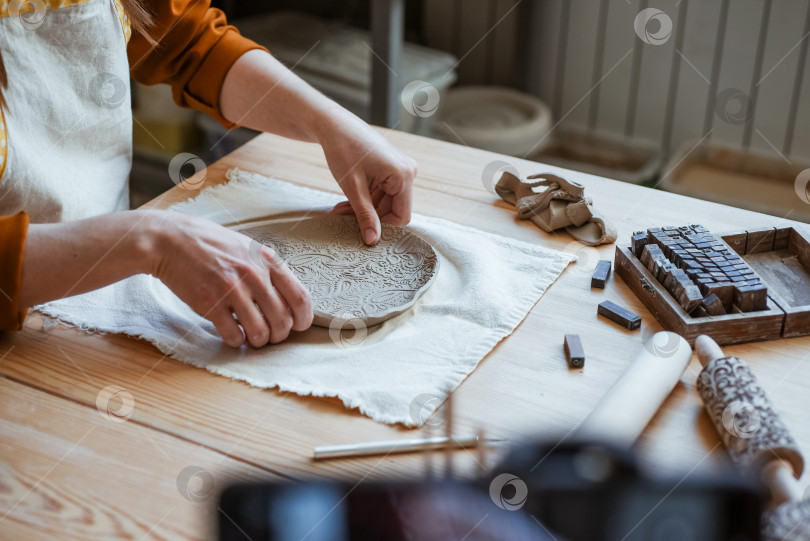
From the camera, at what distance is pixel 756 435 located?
707mm

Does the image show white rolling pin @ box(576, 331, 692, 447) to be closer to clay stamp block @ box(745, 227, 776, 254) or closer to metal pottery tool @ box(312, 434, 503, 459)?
metal pottery tool @ box(312, 434, 503, 459)

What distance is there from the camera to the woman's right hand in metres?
0.85

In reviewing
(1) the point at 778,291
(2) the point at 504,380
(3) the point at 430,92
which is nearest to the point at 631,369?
(2) the point at 504,380

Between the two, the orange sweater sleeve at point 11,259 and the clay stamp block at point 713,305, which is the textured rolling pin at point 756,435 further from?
the orange sweater sleeve at point 11,259

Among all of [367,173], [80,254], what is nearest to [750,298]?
[367,173]

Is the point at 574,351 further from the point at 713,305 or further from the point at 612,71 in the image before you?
the point at 612,71

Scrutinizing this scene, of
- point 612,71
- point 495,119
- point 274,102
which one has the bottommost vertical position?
point 495,119

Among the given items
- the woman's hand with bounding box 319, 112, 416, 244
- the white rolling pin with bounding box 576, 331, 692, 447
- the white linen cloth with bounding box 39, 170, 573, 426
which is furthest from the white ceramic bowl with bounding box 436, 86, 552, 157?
the white rolling pin with bounding box 576, 331, 692, 447

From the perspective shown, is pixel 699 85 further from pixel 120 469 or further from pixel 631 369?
pixel 120 469

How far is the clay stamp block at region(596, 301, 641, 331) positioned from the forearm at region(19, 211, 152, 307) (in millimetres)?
544

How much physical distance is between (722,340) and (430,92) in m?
2.01

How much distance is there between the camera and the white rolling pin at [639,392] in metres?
0.73

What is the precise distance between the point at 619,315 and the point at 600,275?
0.09 metres

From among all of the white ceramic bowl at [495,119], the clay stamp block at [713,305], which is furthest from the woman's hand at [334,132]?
the white ceramic bowl at [495,119]
